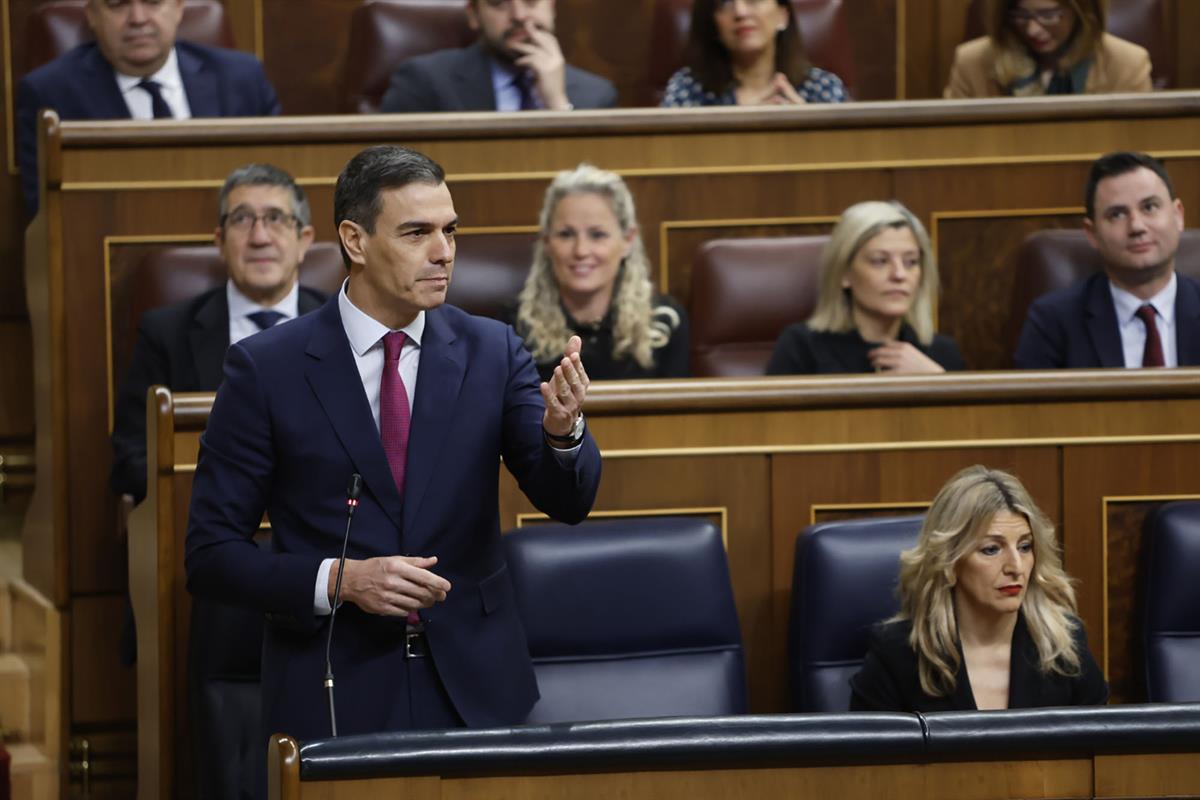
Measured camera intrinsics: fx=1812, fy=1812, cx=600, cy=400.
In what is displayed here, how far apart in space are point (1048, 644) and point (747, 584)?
0.25 m

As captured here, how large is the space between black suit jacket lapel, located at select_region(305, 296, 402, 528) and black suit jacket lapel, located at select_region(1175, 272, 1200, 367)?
1.04m

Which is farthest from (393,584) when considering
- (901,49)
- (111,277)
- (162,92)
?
(901,49)

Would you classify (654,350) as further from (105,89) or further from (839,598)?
(105,89)

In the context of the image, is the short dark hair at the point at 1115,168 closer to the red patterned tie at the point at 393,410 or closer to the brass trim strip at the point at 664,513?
the brass trim strip at the point at 664,513

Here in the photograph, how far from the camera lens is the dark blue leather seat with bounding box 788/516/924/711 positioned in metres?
1.35

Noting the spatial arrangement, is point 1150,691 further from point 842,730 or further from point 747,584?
point 842,730

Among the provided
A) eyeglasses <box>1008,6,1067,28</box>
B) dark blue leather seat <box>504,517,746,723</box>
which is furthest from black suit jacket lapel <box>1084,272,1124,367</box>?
dark blue leather seat <box>504,517,746,723</box>

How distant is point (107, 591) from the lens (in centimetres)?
168

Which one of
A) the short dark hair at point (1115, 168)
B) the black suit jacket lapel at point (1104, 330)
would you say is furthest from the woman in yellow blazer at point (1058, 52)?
the black suit jacket lapel at point (1104, 330)

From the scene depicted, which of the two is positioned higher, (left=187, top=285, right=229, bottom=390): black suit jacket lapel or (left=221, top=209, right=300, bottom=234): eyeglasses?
(left=221, top=209, right=300, bottom=234): eyeglasses

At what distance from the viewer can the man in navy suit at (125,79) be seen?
1.99m

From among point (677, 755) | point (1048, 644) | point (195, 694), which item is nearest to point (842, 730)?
point (677, 755)

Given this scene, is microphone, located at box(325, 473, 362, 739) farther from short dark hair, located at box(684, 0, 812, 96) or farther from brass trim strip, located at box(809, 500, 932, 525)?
short dark hair, located at box(684, 0, 812, 96)

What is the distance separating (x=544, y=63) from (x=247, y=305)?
56 centimetres
